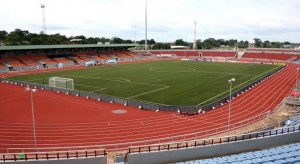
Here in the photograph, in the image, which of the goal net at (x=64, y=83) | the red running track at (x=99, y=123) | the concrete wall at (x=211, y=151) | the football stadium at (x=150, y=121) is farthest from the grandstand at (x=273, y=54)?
the concrete wall at (x=211, y=151)

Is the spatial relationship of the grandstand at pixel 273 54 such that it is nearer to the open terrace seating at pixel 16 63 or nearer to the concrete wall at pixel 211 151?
the open terrace seating at pixel 16 63

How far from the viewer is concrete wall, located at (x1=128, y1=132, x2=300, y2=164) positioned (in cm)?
1812

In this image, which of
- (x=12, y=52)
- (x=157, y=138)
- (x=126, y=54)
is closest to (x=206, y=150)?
(x=157, y=138)

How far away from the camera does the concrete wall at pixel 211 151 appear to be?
18.1 meters

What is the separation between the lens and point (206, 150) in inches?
755

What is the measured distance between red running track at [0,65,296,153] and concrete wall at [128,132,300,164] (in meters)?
4.81

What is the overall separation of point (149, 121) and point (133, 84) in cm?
2216

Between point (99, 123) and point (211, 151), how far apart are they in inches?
546

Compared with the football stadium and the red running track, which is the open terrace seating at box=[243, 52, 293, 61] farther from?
the red running track

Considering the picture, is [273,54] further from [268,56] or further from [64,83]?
[64,83]

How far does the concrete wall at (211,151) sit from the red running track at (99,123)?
15.8 ft

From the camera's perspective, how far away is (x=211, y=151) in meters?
19.3

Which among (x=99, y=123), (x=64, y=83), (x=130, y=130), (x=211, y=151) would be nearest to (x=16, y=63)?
(x=64, y=83)

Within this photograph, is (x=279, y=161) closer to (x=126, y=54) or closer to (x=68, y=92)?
(x=68, y=92)
